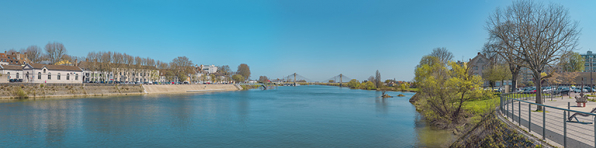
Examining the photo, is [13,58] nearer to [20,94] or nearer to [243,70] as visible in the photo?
[20,94]

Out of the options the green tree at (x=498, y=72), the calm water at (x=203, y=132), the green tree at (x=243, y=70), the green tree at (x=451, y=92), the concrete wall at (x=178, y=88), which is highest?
the green tree at (x=243, y=70)

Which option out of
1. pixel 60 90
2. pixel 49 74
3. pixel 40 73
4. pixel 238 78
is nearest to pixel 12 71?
pixel 40 73

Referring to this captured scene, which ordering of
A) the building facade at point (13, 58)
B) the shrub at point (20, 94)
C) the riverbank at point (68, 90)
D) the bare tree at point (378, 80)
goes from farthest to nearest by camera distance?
1. the bare tree at point (378, 80)
2. the building facade at point (13, 58)
3. the riverbank at point (68, 90)
4. the shrub at point (20, 94)

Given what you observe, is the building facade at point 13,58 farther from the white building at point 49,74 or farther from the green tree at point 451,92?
the green tree at point 451,92

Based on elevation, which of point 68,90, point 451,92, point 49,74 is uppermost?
point 49,74

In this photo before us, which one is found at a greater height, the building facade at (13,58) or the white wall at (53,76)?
the building facade at (13,58)

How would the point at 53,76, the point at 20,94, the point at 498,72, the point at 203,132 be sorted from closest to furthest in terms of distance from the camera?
the point at 203,132
the point at 20,94
the point at 498,72
the point at 53,76

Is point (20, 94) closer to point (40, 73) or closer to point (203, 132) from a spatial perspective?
point (40, 73)

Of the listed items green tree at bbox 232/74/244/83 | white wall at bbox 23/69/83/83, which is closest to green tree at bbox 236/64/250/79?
green tree at bbox 232/74/244/83

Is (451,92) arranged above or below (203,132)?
above

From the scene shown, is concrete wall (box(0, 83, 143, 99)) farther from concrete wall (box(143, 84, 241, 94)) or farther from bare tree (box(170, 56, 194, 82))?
bare tree (box(170, 56, 194, 82))

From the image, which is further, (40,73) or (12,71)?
(12,71)

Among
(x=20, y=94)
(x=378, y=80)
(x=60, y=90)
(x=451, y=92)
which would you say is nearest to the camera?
(x=451, y=92)

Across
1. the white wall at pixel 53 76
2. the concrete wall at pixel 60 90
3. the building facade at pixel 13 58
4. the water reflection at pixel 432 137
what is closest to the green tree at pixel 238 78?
the concrete wall at pixel 60 90
